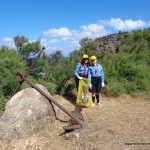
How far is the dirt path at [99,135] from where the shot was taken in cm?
769

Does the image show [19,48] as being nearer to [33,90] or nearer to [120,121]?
[33,90]

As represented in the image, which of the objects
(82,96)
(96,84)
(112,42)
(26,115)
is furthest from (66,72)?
(112,42)

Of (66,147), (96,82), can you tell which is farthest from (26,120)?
(96,82)

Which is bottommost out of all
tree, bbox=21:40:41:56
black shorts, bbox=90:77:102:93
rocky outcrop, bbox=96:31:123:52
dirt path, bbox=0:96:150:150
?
dirt path, bbox=0:96:150:150

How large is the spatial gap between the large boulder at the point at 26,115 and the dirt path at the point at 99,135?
179mm

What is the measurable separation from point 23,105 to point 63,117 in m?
1.32

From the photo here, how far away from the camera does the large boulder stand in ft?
28.2

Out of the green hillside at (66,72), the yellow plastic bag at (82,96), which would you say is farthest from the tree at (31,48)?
the yellow plastic bag at (82,96)

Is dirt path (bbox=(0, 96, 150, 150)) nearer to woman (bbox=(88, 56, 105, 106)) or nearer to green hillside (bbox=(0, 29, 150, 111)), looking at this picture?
woman (bbox=(88, 56, 105, 106))

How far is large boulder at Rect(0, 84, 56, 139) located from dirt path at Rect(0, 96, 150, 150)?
18 centimetres

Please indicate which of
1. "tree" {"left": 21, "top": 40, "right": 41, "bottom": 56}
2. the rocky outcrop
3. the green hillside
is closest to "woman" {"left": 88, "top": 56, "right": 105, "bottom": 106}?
the green hillside

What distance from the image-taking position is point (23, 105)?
8.95 metres

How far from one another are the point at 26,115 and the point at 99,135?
1906 mm

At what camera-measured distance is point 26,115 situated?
8766 mm
